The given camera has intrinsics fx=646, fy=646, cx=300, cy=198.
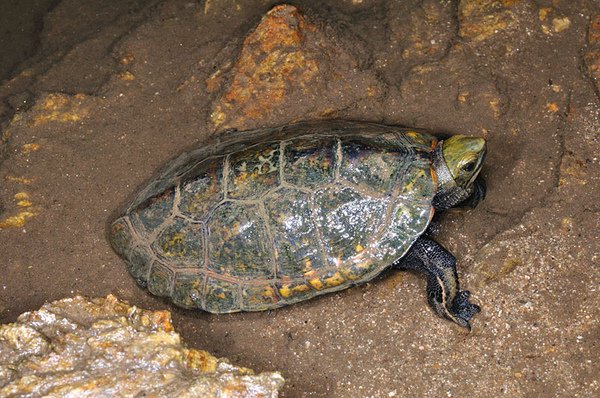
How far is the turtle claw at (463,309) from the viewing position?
4680mm

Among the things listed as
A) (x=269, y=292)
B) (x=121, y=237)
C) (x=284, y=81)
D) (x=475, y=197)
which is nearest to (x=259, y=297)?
(x=269, y=292)

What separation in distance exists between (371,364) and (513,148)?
222 centimetres

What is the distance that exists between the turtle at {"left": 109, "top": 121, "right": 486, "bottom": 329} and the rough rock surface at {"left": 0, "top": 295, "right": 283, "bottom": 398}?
74cm

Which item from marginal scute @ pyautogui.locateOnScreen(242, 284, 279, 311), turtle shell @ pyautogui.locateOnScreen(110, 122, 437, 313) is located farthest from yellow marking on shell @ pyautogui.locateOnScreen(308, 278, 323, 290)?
marginal scute @ pyautogui.locateOnScreen(242, 284, 279, 311)

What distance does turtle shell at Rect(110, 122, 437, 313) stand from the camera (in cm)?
471

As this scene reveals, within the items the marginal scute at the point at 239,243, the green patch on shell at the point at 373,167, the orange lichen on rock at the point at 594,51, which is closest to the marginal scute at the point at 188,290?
the marginal scute at the point at 239,243

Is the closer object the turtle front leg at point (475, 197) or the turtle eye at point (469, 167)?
the turtle eye at point (469, 167)

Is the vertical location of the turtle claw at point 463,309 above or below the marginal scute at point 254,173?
below

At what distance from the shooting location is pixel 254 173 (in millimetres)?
4855

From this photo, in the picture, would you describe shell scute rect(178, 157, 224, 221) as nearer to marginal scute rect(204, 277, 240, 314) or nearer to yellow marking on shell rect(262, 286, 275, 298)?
marginal scute rect(204, 277, 240, 314)

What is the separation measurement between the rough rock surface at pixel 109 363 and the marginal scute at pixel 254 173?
113cm

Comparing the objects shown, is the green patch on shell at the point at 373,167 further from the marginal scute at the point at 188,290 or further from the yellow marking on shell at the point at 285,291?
the marginal scute at the point at 188,290

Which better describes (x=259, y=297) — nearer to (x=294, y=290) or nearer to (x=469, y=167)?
(x=294, y=290)

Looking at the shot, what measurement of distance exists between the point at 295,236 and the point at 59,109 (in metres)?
2.87
